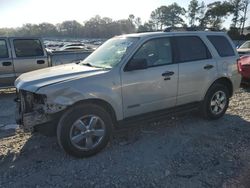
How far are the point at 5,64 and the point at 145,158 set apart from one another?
5958 millimetres

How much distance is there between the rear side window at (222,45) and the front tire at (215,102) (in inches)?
27.0

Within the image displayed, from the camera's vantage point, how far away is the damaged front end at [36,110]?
3.86m

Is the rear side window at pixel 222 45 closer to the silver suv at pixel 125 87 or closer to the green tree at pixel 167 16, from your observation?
the silver suv at pixel 125 87

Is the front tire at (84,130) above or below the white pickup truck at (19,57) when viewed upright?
below

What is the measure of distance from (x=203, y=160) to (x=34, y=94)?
269 cm

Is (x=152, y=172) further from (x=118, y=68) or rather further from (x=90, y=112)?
(x=118, y=68)

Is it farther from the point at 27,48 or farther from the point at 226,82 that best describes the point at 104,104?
the point at 27,48

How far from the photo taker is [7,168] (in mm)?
3934

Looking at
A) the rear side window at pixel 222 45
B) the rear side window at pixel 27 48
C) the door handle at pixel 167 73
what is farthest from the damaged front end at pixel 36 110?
the rear side window at pixel 27 48

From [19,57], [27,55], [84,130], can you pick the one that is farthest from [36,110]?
[27,55]

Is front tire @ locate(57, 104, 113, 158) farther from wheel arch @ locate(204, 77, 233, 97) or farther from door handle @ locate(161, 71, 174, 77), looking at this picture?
wheel arch @ locate(204, 77, 233, 97)

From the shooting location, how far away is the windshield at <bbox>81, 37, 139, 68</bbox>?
4.55 m

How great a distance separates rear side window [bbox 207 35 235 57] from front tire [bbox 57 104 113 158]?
286cm

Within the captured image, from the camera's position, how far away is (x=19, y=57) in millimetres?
8484
